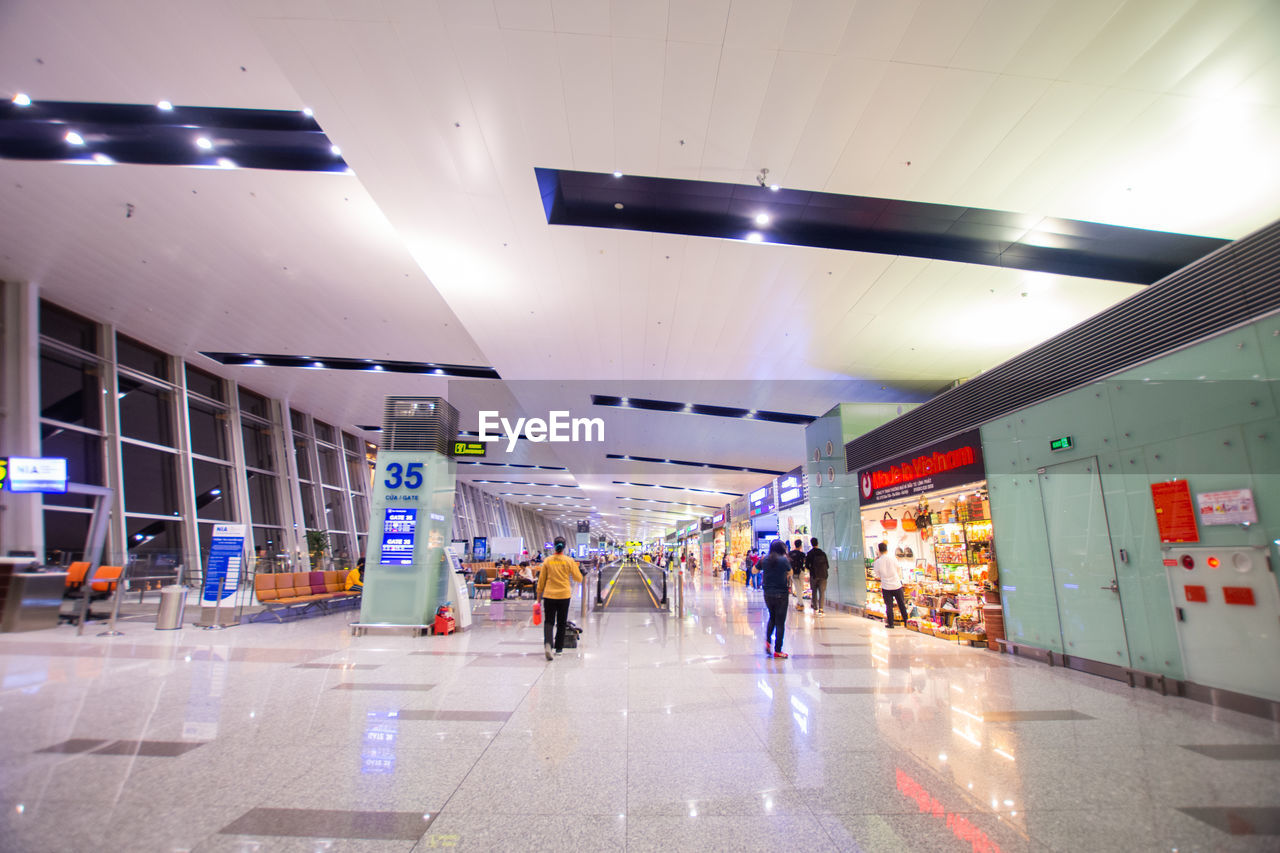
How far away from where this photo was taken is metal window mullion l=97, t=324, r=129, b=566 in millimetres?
13016

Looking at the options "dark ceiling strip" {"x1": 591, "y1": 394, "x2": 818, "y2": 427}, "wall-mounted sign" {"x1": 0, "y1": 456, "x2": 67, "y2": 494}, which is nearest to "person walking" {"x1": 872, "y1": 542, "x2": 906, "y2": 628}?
"dark ceiling strip" {"x1": 591, "y1": 394, "x2": 818, "y2": 427}

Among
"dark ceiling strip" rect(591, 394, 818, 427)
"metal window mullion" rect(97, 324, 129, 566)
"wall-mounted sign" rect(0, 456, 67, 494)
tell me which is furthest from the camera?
"dark ceiling strip" rect(591, 394, 818, 427)

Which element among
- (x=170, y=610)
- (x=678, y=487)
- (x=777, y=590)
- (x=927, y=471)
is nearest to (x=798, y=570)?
(x=927, y=471)

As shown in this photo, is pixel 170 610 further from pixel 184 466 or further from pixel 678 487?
pixel 678 487

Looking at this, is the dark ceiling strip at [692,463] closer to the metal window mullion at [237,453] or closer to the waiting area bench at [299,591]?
the waiting area bench at [299,591]

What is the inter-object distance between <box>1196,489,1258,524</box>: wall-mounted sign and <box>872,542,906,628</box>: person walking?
546 cm

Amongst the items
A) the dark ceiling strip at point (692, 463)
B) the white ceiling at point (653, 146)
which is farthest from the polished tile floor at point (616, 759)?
the dark ceiling strip at point (692, 463)

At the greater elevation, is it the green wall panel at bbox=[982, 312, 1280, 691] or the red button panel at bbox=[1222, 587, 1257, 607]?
the green wall panel at bbox=[982, 312, 1280, 691]

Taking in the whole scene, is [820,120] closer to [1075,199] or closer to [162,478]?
[1075,199]

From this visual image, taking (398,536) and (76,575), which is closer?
(398,536)

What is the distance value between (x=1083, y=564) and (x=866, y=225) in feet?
15.1

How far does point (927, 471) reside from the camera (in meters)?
9.95

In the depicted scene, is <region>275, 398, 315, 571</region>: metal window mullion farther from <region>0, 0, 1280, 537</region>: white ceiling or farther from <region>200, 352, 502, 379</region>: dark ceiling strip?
<region>0, 0, 1280, 537</region>: white ceiling

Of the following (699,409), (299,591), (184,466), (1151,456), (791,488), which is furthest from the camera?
(791,488)
